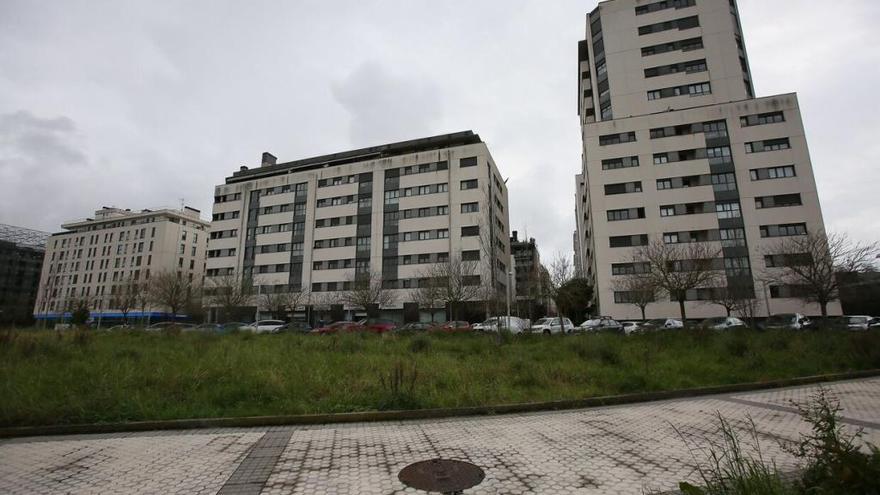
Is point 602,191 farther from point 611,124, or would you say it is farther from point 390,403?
point 390,403

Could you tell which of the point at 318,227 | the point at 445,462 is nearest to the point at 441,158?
the point at 318,227

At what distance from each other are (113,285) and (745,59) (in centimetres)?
10481

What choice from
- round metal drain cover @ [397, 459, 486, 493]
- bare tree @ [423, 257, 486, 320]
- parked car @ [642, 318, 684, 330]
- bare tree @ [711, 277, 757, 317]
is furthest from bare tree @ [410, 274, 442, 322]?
round metal drain cover @ [397, 459, 486, 493]

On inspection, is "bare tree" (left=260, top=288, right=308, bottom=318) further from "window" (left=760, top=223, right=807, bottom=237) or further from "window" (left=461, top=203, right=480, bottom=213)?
"window" (left=760, top=223, right=807, bottom=237)

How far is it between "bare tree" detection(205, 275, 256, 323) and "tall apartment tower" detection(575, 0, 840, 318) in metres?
41.8

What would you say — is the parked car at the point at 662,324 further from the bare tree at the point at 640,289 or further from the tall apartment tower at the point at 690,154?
the tall apartment tower at the point at 690,154

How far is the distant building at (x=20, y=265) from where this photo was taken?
3504 inches

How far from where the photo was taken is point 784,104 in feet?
148

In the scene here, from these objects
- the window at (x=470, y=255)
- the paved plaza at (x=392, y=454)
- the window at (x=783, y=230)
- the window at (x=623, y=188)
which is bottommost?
the paved plaza at (x=392, y=454)

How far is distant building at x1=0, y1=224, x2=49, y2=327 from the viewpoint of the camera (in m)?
89.0

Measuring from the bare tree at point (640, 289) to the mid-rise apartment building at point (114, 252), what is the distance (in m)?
71.1

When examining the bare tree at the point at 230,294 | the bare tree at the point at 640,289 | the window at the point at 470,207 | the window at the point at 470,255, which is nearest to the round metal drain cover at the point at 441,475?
the bare tree at the point at 640,289

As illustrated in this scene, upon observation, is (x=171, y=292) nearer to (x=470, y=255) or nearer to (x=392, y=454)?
(x=470, y=255)

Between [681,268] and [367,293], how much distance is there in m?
31.1
